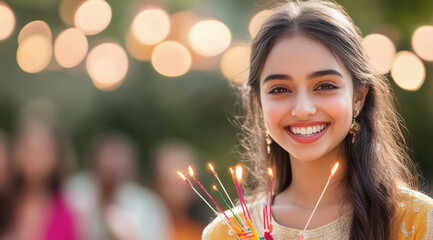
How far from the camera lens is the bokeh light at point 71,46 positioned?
18.9 feet

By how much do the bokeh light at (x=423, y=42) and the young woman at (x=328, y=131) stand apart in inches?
88.4

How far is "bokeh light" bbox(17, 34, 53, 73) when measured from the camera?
19.2 feet

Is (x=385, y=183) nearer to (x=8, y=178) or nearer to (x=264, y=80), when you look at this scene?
(x=264, y=80)

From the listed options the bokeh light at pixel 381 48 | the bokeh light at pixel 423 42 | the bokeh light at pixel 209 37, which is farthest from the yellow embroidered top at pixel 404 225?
the bokeh light at pixel 209 37

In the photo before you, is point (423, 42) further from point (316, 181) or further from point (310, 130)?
point (310, 130)

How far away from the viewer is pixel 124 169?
4.23 m

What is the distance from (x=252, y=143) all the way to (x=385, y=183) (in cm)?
57

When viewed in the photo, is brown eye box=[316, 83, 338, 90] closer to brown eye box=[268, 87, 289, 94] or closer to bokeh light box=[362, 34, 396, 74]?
brown eye box=[268, 87, 289, 94]

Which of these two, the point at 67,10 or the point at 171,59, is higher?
the point at 67,10

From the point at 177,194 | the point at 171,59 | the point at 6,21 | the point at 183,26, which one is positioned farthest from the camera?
the point at 171,59

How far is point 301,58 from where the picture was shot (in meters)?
2.15

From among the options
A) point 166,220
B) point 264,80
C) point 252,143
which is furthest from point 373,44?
point 264,80

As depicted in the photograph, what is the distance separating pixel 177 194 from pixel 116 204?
Answer: 448 millimetres

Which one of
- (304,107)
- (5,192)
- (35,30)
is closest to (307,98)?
(304,107)
